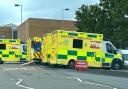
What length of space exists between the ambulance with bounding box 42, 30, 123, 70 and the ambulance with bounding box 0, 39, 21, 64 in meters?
12.7

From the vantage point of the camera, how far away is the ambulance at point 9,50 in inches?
1948

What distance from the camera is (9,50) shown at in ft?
163

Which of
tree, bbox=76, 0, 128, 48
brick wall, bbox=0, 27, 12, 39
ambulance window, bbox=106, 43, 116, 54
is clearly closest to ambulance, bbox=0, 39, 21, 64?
tree, bbox=76, 0, 128, 48

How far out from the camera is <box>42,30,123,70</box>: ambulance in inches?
1414

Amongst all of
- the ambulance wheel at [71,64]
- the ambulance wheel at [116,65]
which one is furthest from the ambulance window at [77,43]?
the ambulance wheel at [116,65]

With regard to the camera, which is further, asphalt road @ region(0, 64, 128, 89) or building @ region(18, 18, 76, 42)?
building @ region(18, 18, 76, 42)

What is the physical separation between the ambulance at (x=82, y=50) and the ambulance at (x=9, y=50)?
12679 millimetres

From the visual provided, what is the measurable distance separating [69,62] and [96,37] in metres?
2.85

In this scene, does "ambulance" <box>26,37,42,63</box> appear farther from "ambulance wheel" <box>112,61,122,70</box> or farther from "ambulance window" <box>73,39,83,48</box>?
"ambulance wheel" <box>112,61,122,70</box>

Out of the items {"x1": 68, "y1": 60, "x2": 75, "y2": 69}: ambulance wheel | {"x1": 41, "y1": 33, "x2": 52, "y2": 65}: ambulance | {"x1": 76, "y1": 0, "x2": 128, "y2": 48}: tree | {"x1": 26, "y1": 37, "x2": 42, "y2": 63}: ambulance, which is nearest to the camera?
{"x1": 68, "y1": 60, "x2": 75, "y2": 69}: ambulance wheel

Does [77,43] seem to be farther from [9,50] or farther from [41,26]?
[41,26]

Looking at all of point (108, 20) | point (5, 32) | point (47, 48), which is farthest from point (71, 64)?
point (5, 32)

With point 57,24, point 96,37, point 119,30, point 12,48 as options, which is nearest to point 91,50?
point 96,37

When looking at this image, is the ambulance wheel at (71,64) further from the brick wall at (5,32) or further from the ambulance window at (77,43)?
the brick wall at (5,32)
